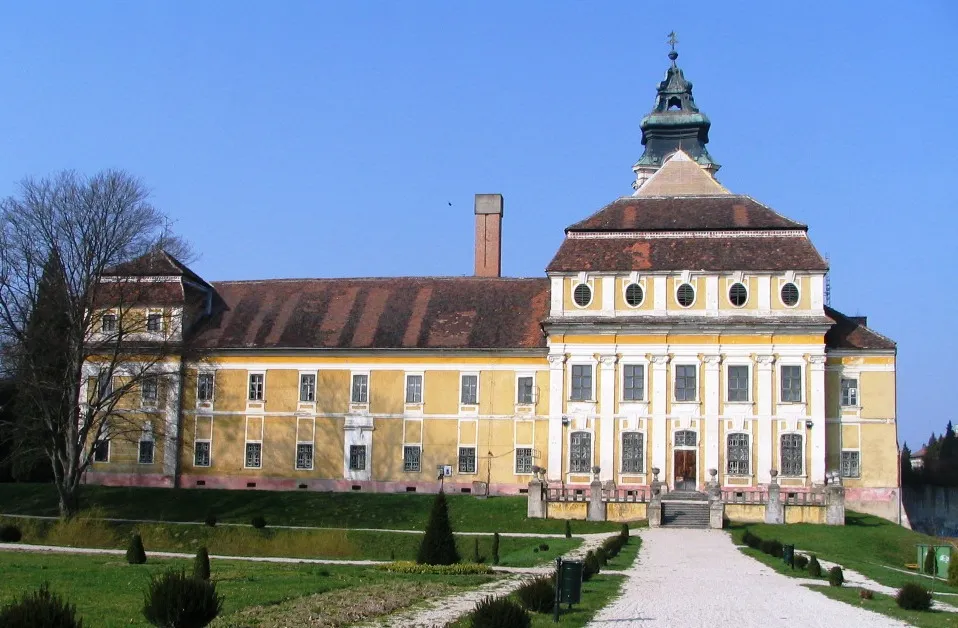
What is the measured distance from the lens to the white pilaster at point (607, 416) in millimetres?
49125

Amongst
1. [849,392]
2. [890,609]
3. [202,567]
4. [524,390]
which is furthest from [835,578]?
[524,390]

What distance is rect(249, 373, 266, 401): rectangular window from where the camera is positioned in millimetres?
53594

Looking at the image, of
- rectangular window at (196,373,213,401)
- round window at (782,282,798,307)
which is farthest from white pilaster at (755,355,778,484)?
rectangular window at (196,373,213,401)

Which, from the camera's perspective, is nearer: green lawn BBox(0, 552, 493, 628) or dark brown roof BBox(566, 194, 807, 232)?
green lawn BBox(0, 552, 493, 628)

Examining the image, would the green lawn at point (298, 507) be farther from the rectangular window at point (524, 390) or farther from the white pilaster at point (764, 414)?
the white pilaster at point (764, 414)

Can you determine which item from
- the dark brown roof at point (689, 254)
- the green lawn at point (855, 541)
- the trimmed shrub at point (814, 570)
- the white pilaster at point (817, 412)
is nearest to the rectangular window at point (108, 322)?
Result: the dark brown roof at point (689, 254)

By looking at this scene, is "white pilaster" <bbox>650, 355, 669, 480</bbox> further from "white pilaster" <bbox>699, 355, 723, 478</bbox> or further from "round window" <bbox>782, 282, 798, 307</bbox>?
"round window" <bbox>782, 282, 798, 307</bbox>

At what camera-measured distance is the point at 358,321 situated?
54250mm

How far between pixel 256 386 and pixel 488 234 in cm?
1337

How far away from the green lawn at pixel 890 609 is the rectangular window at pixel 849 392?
1025 inches

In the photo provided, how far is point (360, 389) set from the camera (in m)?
52.9

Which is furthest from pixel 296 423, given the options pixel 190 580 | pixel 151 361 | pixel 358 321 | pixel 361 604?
pixel 190 580

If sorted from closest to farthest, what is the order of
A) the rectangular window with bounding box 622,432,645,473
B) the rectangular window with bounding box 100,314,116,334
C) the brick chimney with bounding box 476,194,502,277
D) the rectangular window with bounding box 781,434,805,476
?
the rectangular window with bounding box 100,314,116,334 < the rectangular window with bounding box 781,434,805,476 < the rectangular window with bounding box 622,432,645,473 < the brick chimney with bounding box 476,194,502,277

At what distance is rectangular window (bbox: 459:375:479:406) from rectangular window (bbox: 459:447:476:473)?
1999 millimetres
